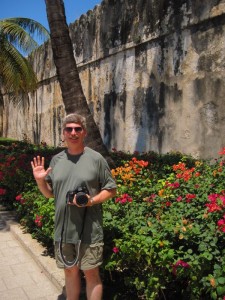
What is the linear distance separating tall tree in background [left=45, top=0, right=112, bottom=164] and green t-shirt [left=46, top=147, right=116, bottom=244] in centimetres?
302

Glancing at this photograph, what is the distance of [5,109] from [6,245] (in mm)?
16421

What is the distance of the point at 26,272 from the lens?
441 centimetres

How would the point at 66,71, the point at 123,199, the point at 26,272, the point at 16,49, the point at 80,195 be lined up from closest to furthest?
the point at 80,195, the point at 123,199, the point at 26,272, the point at 66,71, the point at 16,49

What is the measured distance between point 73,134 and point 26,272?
2.11 metres

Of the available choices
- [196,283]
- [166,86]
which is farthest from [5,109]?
[196,283]

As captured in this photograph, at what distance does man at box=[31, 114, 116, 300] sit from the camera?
298 cm

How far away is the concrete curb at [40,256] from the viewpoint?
403 cm

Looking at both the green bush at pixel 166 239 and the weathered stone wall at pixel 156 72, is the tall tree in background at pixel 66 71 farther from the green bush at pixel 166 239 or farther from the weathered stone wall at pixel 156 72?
the weathered stone wall at pixel 156 72

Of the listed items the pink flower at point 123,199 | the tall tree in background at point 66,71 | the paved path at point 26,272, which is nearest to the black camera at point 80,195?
the pink flower at point 123,199

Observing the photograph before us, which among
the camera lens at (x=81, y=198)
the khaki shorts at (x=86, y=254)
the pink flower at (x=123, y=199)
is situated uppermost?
the camera lens at (x=81, y=198)

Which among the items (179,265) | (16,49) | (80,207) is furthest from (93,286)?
(16,49)

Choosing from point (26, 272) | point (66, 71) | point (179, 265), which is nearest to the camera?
point (179, 265)

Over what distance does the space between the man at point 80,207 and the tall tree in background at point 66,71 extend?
Result: 2963 mm

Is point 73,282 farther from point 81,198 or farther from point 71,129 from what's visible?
point 71,129
